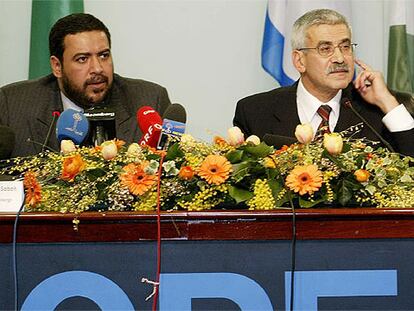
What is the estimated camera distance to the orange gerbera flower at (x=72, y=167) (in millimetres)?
2207

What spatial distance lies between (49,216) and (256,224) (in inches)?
19.1

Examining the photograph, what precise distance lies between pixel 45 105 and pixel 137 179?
1690 mm

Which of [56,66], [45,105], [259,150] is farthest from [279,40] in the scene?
[259,150]

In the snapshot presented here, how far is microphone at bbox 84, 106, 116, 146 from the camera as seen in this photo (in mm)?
2705

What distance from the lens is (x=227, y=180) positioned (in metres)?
2.13

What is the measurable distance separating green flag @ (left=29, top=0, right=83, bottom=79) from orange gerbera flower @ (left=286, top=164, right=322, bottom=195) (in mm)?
2397

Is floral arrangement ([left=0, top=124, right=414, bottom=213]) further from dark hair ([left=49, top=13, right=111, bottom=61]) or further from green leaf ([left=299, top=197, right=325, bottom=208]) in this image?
dark hair ([left=49, top=13, right=111, bottom=61])

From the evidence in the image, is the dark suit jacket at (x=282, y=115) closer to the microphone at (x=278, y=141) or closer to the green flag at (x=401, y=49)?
the green flag at (x=401, y=49)

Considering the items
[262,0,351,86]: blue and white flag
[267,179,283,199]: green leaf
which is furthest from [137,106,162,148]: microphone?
[262,0,351,86]: blue and white flag

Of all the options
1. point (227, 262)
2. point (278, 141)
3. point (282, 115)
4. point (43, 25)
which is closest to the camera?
point (227, 262)

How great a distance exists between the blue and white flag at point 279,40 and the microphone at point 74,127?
5.67ft

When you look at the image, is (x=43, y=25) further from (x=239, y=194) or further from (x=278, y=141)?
(x=239, y=194)

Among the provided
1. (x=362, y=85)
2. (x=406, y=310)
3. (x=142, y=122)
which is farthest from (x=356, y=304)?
(x=362, y=85)

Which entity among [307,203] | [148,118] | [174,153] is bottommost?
[307,203]
